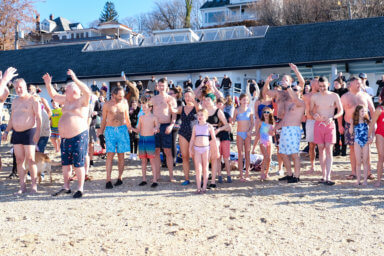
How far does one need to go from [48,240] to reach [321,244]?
3.02 meters

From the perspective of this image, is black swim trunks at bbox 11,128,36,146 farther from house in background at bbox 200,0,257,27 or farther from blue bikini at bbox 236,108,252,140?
house in background at bbox 200,0,257,27

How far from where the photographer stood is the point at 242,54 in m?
24.7

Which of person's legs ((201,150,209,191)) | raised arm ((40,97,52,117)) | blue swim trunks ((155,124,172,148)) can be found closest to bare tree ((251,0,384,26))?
blue swim trunks ((155,124,172,148))

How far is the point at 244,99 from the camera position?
739cm

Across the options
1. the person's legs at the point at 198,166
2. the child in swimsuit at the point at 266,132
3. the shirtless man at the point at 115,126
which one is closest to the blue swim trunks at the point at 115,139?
the shirtless man at the point at 115,126

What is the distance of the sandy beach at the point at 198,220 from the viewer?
3.99 meters

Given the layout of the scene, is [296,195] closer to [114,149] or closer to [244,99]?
[244,99]

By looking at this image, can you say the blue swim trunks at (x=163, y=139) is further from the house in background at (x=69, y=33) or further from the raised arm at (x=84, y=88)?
the house in background at (x=69, y=33)

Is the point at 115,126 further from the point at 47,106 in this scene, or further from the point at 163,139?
the point at 47,106

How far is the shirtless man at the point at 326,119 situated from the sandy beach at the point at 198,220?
49cm

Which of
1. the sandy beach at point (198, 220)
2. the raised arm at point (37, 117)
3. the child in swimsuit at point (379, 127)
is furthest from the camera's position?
the child in swimsuit at point (379, 127)

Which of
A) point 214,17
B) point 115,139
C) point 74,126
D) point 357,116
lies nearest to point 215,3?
point 214,17

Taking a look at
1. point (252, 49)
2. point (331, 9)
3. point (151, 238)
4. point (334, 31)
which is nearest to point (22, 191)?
point (151, 238)

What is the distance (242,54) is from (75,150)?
65.8 feet
